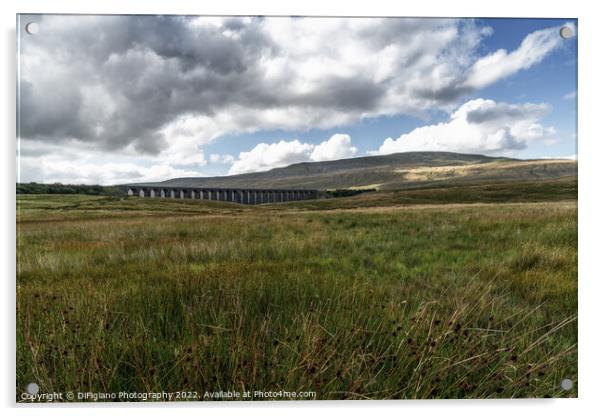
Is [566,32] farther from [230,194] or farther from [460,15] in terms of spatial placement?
[230,194]

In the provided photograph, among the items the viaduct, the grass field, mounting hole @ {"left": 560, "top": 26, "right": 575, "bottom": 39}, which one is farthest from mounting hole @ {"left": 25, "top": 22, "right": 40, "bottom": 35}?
mounting hole @ {"left": 560, "top": 26, "right": 575, "bottom": 39}

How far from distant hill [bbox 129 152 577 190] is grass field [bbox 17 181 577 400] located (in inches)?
19.9

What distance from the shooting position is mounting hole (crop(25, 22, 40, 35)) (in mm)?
3090

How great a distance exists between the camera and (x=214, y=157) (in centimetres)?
355

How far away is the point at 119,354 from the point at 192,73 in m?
2.71

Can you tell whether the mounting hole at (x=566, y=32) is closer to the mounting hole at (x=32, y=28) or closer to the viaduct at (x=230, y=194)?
the viaduct at (x=230, y=194)

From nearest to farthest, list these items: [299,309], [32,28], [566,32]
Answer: [299,309] → [32,28] → [566,32]

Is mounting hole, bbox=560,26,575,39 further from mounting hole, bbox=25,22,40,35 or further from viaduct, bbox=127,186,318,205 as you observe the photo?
mounting hole, bbox=25,22,40,35

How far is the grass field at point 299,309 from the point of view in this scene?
207 cm

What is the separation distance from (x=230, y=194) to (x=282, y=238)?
1016 millimetres

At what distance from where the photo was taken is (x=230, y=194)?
4559 mm

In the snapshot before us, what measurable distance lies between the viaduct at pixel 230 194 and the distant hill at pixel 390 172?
0.34 ft

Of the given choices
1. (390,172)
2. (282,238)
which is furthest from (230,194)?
(390,172)
